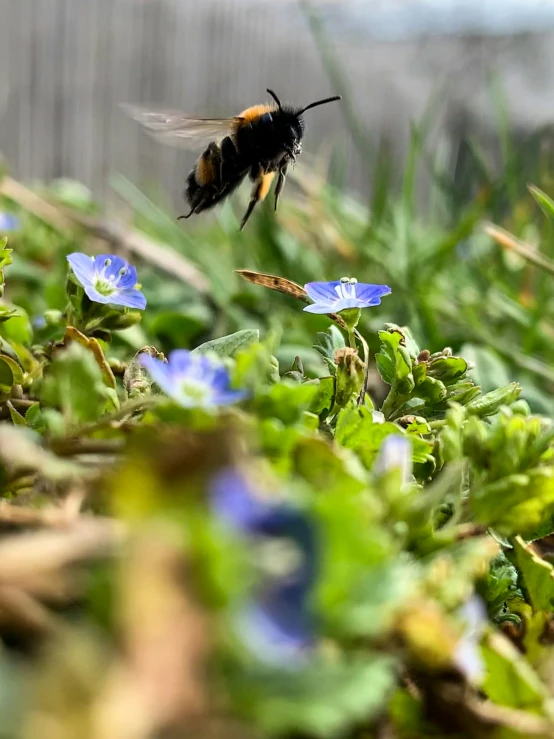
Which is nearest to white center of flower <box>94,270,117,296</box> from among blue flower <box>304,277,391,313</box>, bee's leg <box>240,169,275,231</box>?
blue flower <box>304,277,391,313</box>

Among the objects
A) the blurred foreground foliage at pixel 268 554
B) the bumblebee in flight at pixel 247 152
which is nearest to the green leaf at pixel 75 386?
the blurred foreground foliage at pixel 268 554

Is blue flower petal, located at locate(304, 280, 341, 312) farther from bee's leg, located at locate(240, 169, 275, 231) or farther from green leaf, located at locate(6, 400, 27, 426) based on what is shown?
bee's leg, located at locate(240, 169, 275, 231)

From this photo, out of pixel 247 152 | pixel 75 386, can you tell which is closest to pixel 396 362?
pixel 75 386

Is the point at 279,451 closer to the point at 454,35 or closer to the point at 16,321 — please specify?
the point at 16,321

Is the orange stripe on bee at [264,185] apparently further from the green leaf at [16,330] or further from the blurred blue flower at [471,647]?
the blurred blue flower at [471,647]

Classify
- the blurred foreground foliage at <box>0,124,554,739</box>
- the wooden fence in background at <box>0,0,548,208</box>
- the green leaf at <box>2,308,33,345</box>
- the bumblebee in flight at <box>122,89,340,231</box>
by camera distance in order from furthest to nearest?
the wooden fence in background at <box>0,0,548,208</box> < the bumblebee in flight at <box>122,89,340,231</box> < the green leaf at <box>2,308,33,345</box> < the blurred foreground foliage at <box>0,124,554,739</box>
